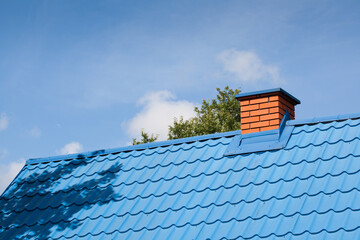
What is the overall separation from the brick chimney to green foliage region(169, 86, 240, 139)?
20069 mm

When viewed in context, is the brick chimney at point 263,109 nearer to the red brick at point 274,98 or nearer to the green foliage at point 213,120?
the red brick at point 274,98

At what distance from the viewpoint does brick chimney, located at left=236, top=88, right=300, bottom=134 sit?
10203 mm

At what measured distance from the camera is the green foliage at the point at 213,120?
104ft

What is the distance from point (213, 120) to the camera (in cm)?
3209

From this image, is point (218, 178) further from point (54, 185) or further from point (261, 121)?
point (54, 185)

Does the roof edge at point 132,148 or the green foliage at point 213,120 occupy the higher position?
the green foliage at point 213,120

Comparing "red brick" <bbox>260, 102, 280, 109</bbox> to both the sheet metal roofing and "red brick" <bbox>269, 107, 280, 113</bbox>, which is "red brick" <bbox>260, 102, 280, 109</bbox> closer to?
"red brick" <bbox>269, 107, 280, 113</bbox>

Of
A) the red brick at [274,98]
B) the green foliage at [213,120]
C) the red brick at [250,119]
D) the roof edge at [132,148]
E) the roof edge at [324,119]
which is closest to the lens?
the roof edge at [324,119]

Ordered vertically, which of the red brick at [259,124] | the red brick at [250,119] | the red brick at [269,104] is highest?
Result: the red brick at [269,104]

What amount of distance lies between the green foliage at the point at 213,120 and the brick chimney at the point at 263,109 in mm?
20069

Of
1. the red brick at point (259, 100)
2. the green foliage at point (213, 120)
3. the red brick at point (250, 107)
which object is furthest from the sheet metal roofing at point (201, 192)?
the green foliage at point (213, 120)

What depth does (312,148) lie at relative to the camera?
9.02 m

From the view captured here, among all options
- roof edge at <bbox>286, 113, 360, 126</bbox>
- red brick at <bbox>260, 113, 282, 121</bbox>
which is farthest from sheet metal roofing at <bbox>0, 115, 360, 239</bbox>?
red brick at <bbox>260, 113, 282, 121</bbox>

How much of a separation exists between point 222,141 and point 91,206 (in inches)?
112
